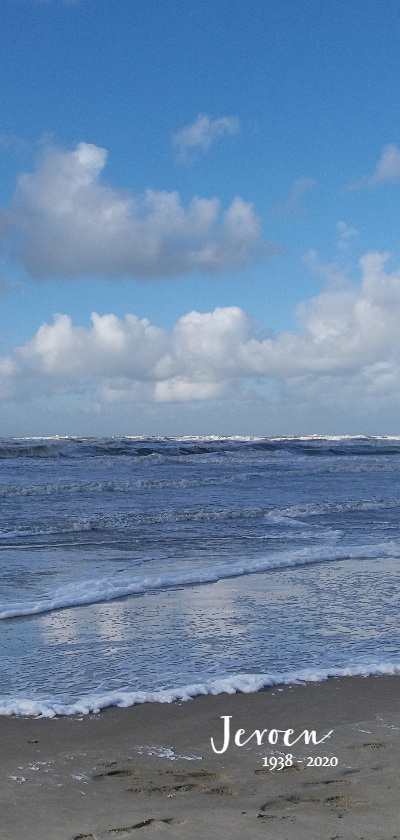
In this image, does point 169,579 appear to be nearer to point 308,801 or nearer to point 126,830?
point 308,801

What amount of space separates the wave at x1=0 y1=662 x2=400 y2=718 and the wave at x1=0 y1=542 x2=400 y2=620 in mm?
2680

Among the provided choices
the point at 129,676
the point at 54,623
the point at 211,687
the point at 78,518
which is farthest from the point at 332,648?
the point at 78,518

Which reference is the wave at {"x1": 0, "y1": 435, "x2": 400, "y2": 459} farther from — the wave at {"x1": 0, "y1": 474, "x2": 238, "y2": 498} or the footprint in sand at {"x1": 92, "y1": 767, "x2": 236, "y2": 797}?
the footprint in sand at {"x1": 92, "y1": 767, "x2": 236, "y2": 797}

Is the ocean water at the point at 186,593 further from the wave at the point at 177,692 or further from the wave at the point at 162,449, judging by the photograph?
the wave at the point at 162,449

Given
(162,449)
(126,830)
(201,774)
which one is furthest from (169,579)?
(162,449)

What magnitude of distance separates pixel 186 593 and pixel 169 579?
68cm

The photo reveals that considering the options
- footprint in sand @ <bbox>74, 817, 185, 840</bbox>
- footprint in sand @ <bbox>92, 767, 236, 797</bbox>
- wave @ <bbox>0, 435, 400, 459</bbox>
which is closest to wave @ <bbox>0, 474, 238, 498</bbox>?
wave @ <bbox>0, 435, 400, 459</bbox>

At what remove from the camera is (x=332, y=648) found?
20.1 feet

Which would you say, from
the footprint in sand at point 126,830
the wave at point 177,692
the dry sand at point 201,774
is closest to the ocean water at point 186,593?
the wave at point 177,692

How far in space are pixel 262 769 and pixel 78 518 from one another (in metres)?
11.8

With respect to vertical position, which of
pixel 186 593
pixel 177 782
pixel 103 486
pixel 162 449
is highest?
pixel 162 449

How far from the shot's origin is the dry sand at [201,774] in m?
3.20

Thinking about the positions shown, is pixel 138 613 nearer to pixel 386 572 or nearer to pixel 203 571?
pixel 203 571

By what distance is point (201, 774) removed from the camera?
147 inches
